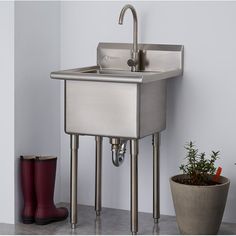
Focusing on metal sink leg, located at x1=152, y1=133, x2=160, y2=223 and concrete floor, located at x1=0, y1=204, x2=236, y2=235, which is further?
metal sink leg, located at x1=152, y1=133, x2=160, y2=223

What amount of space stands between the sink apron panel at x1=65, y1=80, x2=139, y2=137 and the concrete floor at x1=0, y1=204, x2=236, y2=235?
52cm

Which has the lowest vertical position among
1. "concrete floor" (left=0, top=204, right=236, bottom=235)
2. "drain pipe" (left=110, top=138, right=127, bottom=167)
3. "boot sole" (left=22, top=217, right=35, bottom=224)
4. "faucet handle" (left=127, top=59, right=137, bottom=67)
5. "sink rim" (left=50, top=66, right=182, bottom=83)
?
"concrete floor" (left=0, top=204, right=236, bottom=235)

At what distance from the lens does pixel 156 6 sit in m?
3.41

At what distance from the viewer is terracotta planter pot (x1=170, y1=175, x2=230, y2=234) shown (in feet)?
10.0

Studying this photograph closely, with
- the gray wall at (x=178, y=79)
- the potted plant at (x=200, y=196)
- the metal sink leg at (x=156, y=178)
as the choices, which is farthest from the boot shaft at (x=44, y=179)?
the potted plant at (x=200, y=196)

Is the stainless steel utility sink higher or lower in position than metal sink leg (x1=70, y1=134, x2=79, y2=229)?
higher

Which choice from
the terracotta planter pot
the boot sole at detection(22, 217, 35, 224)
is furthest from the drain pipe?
the boot sole at detection(22, 217, 35, 224)

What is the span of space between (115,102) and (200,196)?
0.60 metres

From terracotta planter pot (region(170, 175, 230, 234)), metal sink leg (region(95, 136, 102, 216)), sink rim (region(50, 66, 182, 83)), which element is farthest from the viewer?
metal sink leg (region(95, 136, 102, 216))

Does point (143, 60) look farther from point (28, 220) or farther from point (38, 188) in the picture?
point (28, 220)

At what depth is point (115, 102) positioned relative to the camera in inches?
119

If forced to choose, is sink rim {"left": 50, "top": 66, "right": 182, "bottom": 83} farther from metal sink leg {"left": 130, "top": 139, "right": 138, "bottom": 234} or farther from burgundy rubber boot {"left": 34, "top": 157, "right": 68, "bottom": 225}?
burgundy rubber boot {"left": 34, "top": 157, "right": 68, "bottom": 225}
